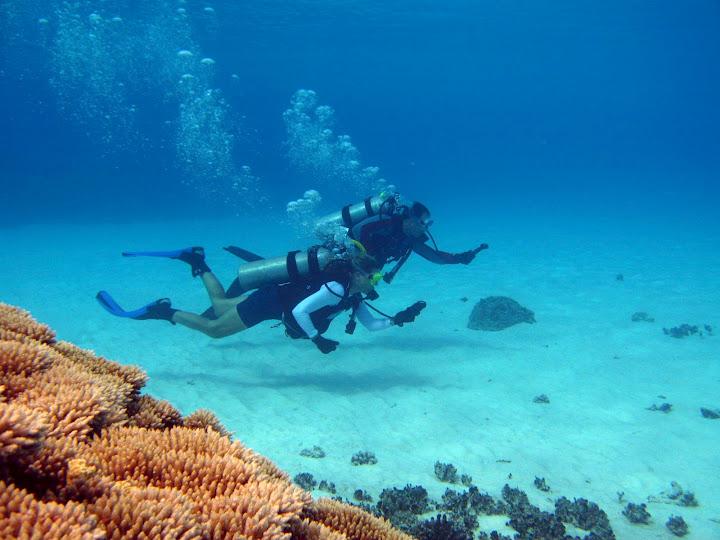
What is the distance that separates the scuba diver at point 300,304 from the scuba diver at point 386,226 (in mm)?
1225

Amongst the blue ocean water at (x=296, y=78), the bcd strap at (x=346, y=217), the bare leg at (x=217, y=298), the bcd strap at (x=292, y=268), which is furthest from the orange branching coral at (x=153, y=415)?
the blue ocean water at (x=296, y=78)

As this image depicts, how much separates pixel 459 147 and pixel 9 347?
195 metres

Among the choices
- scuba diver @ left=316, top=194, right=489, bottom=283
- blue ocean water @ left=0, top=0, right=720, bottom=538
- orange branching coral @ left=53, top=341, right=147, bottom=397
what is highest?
blue ocean water @ left=0, top=0, right=720, bottom=538

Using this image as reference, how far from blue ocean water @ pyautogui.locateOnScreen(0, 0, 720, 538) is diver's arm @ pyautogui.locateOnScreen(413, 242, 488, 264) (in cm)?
273

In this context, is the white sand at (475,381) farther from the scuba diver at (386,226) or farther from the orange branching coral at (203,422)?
the orange branching coral at (203,422)

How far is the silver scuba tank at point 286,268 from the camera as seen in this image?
895 centimetres

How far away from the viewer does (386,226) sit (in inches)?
421

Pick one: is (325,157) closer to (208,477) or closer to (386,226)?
(386,226)

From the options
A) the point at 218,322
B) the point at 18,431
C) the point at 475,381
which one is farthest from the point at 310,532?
the point at 475,381

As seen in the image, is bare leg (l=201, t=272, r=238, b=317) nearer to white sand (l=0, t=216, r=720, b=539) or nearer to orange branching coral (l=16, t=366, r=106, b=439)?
white sand (l=0, t=216, r=720, b=539)

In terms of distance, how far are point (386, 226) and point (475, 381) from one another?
4246 mm

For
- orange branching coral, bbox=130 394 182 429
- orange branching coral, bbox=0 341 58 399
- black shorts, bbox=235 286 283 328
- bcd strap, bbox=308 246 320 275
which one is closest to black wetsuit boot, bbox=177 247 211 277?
Answer: black shorts, bbox=235 286 283 328

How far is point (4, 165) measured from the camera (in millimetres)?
49562

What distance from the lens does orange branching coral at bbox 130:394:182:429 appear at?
9.66 feet
